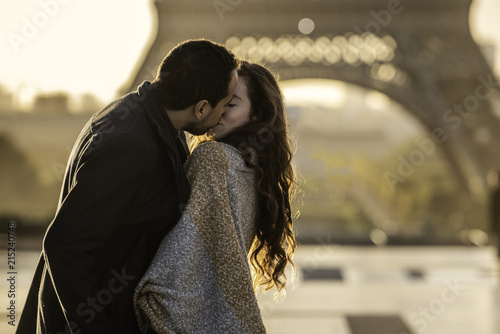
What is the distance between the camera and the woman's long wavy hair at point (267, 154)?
2154 mm

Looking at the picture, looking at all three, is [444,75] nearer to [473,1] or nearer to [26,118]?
[473,1]

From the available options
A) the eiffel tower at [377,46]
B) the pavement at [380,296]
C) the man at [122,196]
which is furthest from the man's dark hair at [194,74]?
the eiffel tower at [377,46]

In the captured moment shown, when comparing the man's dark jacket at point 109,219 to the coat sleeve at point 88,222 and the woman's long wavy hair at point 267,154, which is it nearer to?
the coat sleeve at point 88,222

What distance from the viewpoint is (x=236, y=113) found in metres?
2.20

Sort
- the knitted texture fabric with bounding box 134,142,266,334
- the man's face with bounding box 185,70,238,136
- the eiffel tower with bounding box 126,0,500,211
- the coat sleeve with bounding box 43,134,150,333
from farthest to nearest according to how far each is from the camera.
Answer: the eiffel tower with bounding box 126,0,500,211
the man's face with bounding box 185,70,238,136
the knitted texture fabric with bounding box 134,142,266,334
the coat sleeve with bounding box 43,134,150,333

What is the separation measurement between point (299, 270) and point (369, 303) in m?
2.64

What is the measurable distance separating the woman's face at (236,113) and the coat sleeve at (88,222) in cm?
41

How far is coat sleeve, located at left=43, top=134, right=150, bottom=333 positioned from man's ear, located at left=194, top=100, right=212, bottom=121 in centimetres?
24

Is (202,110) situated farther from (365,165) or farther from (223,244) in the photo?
(365,165)

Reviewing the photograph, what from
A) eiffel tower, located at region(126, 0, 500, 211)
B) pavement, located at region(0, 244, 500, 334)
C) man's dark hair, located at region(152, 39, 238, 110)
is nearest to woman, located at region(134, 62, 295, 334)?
man's dark hair, located at region(152, 39, 238, 110)

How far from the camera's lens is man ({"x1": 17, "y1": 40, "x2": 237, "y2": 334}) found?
1784 mm

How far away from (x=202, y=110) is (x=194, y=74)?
5.1 inches

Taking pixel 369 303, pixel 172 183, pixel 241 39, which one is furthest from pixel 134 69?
pixel 172 183

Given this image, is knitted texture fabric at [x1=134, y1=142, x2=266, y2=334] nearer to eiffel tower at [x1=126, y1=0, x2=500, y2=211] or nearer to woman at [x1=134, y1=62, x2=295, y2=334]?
woman at [x1=134, y1=62, x2=295, y2=334]
